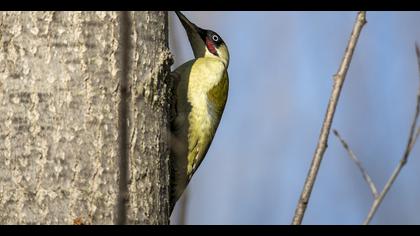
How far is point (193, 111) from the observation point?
3.25 metres

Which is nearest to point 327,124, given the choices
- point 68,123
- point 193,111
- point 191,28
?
point 68,123

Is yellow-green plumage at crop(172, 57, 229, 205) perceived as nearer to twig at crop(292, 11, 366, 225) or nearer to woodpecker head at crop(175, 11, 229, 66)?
woodpecker head at crop(175, 11, 229, 66)

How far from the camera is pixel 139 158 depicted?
1.94 meters

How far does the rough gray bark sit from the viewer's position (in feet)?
6.10

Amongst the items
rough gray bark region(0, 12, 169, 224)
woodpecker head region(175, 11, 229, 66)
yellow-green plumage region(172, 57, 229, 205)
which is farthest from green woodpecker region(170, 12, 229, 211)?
rough gray bark region(0, 12, 169, 224)

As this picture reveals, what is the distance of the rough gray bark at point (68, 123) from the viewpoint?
186 cm

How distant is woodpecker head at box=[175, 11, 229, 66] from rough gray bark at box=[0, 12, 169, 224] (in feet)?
6.37

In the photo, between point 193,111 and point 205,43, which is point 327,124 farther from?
point 205,43

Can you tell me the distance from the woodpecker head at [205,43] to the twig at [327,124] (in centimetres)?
188

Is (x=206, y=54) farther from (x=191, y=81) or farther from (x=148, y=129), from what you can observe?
(x=148, y=129)
